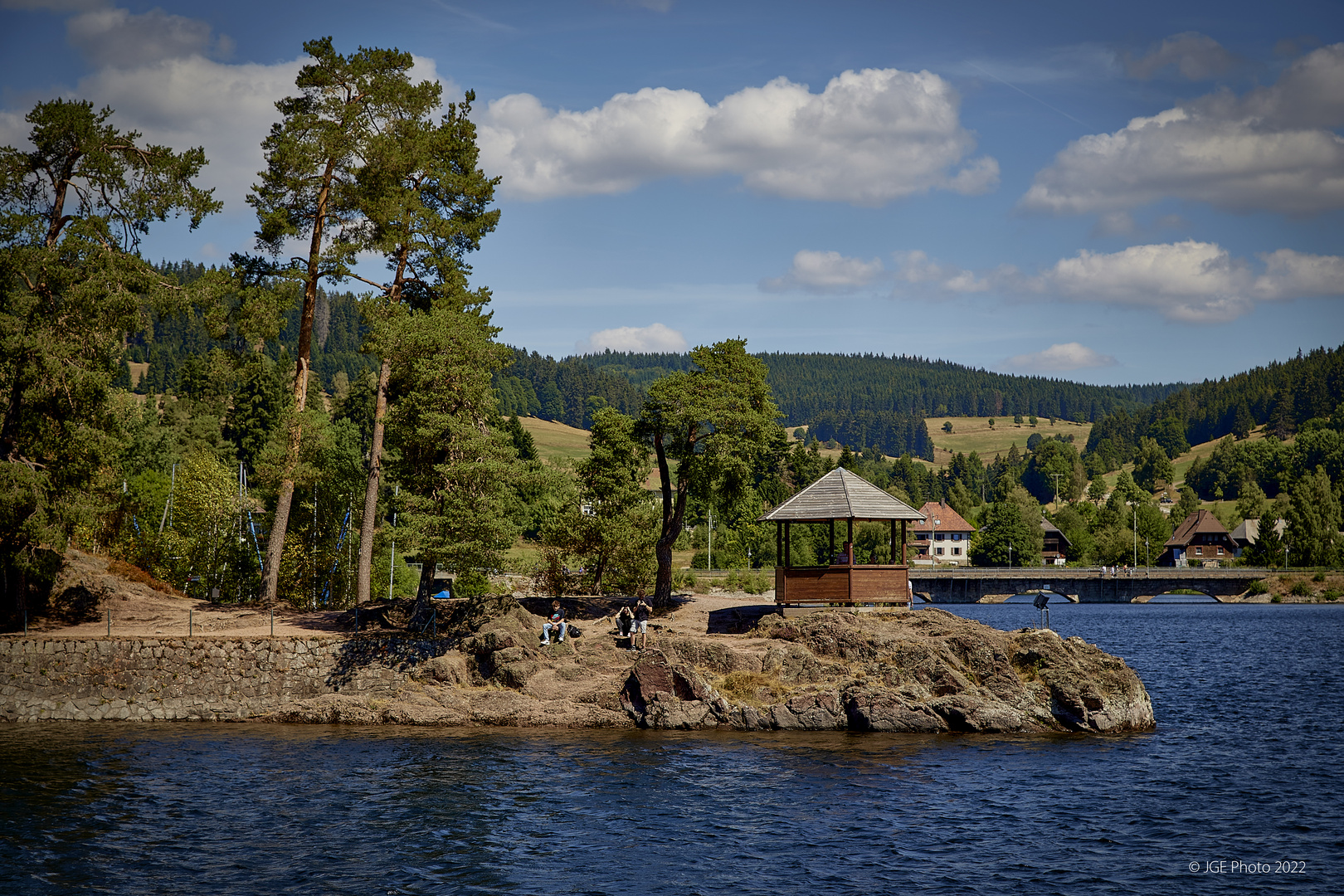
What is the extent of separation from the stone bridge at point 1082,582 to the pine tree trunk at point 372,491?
7511 cm

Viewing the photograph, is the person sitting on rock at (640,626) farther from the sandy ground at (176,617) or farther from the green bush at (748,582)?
the green bush at (748,582)

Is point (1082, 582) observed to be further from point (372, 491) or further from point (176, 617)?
point (176, 617)

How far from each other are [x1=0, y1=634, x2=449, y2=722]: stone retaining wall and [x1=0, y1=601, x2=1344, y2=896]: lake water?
1.27 m

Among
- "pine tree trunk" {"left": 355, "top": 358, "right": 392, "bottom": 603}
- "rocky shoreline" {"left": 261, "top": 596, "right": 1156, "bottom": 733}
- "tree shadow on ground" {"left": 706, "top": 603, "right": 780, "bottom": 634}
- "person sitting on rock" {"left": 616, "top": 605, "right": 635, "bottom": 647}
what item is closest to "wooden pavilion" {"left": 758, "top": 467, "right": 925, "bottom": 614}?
"tree shadow on ground" {"left": 706, "top": 603, "right": 780, "bottom": 634}

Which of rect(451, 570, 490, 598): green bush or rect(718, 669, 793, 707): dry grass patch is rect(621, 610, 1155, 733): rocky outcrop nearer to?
rect(718, 669, 793, 707): dry grass patch

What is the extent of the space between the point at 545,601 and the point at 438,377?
10.3m

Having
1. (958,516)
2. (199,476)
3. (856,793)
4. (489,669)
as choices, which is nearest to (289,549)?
(199,476)

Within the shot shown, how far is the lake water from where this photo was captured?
17578 millimetres

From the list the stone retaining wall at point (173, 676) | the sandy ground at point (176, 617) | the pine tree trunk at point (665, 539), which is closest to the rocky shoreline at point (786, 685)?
the stone retaining wall at point (173, 676)

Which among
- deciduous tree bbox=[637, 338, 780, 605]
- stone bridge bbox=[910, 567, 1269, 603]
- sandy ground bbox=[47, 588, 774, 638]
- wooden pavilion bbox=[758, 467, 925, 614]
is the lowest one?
stone bridge bbox=[910, 567, 1269, 603]

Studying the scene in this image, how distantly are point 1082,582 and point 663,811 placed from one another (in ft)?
319

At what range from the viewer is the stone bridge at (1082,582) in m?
105

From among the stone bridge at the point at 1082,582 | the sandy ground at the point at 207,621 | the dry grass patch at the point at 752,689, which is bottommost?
the stone bridge at the point at 1082,582

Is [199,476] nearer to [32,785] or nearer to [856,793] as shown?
[32,785]
